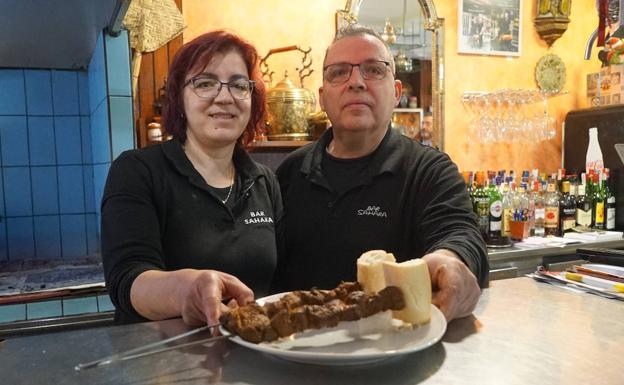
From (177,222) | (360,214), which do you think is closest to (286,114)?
(360,214)

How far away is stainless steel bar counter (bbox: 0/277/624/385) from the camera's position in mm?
674

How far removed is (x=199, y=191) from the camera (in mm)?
1326

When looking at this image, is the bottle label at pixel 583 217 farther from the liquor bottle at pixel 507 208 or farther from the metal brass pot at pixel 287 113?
the metal brass pot at pixel 287 113

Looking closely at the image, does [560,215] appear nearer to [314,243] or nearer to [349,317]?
[314,243]

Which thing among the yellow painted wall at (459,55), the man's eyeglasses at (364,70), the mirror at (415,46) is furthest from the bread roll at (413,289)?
the mirror at (415,46)

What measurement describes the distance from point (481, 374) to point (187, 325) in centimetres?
48

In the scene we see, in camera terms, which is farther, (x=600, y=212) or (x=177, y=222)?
(x=600, y=212)

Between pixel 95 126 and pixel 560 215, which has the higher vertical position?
pixel 95 126

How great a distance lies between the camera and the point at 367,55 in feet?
5.23

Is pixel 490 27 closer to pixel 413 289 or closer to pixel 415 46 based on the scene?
pixel 415 46

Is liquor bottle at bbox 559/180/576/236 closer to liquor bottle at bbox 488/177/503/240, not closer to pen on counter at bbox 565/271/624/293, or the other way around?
liquor bottle at bbox 488/177/503/240

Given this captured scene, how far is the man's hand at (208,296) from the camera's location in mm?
831

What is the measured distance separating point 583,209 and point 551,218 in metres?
0.26

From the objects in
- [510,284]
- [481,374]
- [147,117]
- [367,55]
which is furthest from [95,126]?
[481,374]
